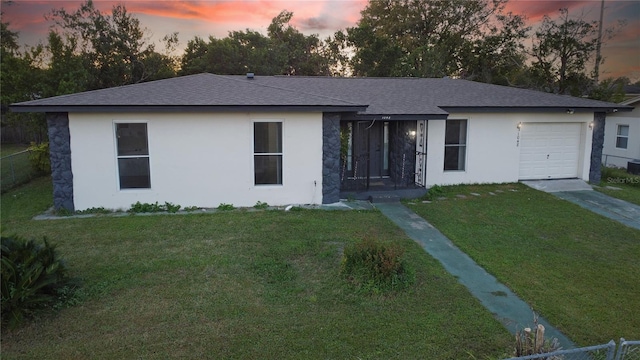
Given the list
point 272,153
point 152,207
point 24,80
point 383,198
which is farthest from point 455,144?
point 24,80

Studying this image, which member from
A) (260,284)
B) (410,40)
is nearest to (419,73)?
(410,40)

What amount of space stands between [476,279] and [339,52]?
92.2 ft

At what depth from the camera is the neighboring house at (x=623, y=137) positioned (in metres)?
18.3

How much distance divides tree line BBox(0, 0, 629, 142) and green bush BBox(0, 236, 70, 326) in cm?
1284

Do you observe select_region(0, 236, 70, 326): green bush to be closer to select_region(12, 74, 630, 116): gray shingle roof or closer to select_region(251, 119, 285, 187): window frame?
select_region(12, 74, 630, 116): gray shingle roof

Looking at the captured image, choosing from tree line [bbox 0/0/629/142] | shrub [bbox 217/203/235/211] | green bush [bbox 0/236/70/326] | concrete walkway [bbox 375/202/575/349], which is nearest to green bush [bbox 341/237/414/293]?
concrete walkway [bbox 375/202/575/349]

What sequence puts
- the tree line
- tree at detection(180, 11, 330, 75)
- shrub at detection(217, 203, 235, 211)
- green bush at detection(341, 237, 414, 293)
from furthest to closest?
tree at detection(180, 11, 330, 75) → the tree line → shrub at detection(217, 203, 235, 211) → green bush at detection(341, 237, 414, 293)

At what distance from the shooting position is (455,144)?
44.4 ft

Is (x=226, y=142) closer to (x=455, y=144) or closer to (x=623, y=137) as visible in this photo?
(x=455, y=144)

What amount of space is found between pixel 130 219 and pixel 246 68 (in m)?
20.6

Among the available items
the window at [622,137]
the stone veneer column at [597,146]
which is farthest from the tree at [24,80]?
the window at [622,137]

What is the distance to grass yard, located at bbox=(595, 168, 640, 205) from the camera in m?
12.4

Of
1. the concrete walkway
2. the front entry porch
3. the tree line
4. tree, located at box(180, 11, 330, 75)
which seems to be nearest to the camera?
the concrete walkway

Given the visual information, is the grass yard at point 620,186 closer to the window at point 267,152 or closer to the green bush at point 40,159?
the window at point 267,152
